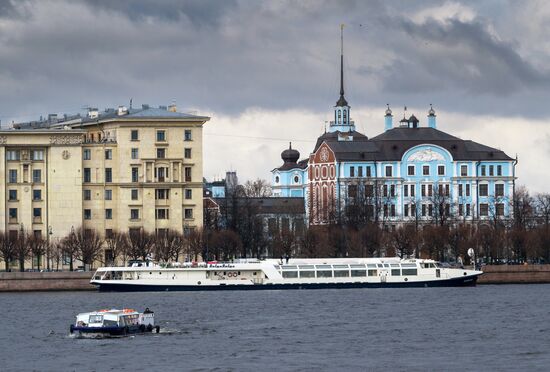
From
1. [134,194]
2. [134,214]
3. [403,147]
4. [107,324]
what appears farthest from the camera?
[403,147]

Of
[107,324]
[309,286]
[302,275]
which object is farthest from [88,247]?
[107,324]

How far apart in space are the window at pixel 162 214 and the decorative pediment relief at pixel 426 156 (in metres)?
41.3

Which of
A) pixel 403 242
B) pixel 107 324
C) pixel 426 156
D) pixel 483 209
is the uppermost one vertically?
pixel 426 156

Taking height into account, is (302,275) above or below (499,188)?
below

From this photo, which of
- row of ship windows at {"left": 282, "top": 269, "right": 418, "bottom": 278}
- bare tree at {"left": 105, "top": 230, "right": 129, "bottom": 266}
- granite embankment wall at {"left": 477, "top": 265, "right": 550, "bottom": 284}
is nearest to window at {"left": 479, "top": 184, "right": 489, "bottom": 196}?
granite embankment wall at {"left": 477, "top": 265, "right": 550, "bottom": 284}

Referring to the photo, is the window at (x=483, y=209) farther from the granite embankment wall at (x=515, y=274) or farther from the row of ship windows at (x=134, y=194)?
the granite embankment wall at (x=515, y=274)

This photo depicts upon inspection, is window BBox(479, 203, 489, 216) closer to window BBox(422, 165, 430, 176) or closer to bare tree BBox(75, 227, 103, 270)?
window BBox(422, 165, 430, 176)

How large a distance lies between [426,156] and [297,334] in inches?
3567

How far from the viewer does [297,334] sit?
78.2 meters

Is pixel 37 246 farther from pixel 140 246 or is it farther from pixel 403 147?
pixel 403 147

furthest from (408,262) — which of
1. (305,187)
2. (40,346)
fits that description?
(305,187)

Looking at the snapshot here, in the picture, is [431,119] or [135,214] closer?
[135,214]

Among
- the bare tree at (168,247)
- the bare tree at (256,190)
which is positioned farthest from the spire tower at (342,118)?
the bare tree at (168,247)

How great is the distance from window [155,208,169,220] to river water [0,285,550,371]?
2329 cm
